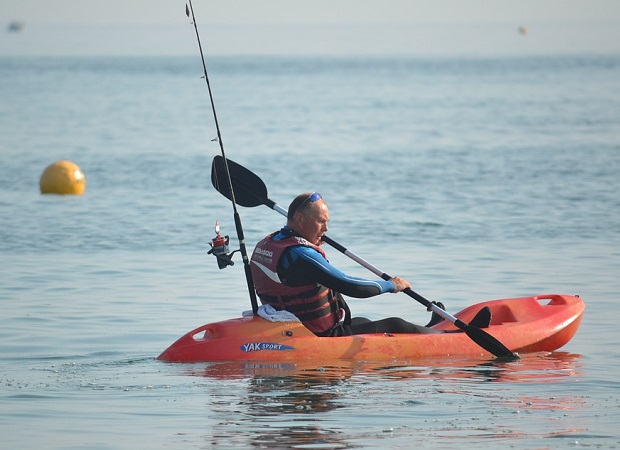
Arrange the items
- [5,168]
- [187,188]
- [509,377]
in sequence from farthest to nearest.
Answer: [5,168], [187,188], [509,377]

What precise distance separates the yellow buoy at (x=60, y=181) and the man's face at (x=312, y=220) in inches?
433

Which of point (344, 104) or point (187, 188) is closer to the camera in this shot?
point (187, 188)

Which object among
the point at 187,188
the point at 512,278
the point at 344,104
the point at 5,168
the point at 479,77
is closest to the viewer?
the point at 512,278

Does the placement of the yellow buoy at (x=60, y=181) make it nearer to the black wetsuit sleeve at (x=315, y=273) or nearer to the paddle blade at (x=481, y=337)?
the paddle blade at (x=481, y=337)

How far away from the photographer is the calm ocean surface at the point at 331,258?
278 inches

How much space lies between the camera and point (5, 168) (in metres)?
22.0

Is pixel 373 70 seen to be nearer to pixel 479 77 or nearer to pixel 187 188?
pixel 479 77

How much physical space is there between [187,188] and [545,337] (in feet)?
37.3

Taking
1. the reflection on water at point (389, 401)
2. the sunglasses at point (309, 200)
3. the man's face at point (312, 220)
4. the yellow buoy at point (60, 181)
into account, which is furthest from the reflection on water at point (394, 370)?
the yellow buoy at point (60, 181)

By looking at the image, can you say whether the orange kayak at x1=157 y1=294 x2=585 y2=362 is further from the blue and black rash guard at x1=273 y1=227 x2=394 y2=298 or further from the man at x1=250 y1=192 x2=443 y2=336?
the blue and black rash guard at x1=273 y1=227 x2=394 y2=298

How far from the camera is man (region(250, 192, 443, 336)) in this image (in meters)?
8.16

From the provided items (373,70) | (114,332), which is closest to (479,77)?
(373,70)

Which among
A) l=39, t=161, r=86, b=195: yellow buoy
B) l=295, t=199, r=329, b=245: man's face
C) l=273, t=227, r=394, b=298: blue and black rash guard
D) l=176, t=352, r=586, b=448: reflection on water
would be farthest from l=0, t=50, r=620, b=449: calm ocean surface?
l=295, t=199, r=329, b=245: man's face

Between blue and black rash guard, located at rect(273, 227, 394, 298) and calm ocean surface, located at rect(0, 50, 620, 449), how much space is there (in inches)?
20.3
